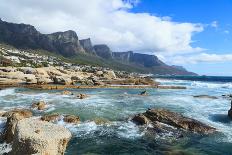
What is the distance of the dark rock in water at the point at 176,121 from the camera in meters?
28.6

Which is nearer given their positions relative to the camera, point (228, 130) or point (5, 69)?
point (228, 130)

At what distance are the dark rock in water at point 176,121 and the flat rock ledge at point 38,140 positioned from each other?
18480 millimetres

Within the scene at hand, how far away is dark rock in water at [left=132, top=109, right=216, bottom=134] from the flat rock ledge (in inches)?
728

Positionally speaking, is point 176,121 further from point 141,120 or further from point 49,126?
point 49,126

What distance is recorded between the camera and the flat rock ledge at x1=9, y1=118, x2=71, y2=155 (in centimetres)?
1134

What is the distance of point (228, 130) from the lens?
29.4m

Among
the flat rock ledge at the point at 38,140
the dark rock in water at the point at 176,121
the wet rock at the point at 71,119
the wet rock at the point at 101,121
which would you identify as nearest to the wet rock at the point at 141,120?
the dark rock in water at the point at 176,121

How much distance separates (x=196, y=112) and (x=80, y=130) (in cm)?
1891

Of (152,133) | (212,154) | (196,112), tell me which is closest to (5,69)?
(196,112)

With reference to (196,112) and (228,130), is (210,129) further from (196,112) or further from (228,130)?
(196,112)

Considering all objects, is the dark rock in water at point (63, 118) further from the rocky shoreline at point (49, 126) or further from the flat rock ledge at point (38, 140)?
the flat rock ledge at point (38, 140)

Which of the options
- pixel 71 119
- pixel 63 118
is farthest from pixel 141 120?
pixel 63 118

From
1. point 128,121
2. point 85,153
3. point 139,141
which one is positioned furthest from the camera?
point 128,121

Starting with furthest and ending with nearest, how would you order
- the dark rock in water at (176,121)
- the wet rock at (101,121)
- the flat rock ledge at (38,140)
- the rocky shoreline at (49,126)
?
the wet rock at (101,121) < the dark rock in water at (176,121) < the rocky shoreline at (49,126) < the flat rock ledge at (38,140)
